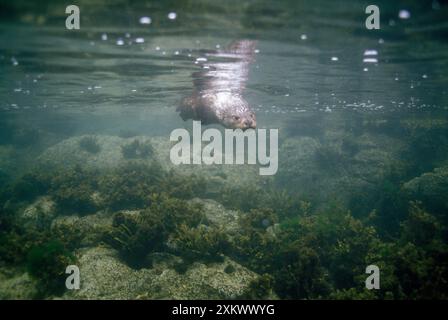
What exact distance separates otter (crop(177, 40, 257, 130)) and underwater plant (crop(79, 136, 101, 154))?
11543mm

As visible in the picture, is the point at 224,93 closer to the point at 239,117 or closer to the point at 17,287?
the point at 239,117

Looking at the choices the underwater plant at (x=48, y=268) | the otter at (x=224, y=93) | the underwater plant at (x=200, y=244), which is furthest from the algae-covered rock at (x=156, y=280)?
the otter at (x=224, y=93)

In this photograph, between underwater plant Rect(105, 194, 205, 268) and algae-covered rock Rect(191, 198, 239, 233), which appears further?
algae-covered rock Rect(191, 198, 239, 233)

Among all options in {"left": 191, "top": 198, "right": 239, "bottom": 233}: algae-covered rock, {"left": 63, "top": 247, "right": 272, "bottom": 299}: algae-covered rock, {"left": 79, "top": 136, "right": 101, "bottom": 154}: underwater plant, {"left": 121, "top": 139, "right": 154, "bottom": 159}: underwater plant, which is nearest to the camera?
{"left": 63, "top": 247, "right": 272, "bottom": 299}: algae-covered rock

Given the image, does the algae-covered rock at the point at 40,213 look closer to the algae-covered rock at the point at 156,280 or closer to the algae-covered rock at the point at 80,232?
the algae-covered rock at the point at 80,232

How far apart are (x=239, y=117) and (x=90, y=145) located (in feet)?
71.3

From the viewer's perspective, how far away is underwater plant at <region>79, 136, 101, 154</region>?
2608 centimetres

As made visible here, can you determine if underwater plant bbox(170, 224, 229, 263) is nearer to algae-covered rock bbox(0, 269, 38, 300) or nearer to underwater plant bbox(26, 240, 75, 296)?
underwater plant bbox(26, 240, 75, 296)

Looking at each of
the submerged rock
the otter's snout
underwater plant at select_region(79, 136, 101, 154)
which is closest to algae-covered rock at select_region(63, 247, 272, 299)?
the otter's snout

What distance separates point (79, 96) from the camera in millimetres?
26062

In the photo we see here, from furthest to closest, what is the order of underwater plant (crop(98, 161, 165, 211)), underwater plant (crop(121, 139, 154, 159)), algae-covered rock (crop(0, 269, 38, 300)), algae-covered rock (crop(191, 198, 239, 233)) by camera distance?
underwater plant (crop(121, 139, 154, 159)) → underwater plant (crop(98, 161, 165, 211)) → algae-covered rock (crop(191, 198, 239, 233)) → algae-covered rock (crop(0, 269, 38, 300))
